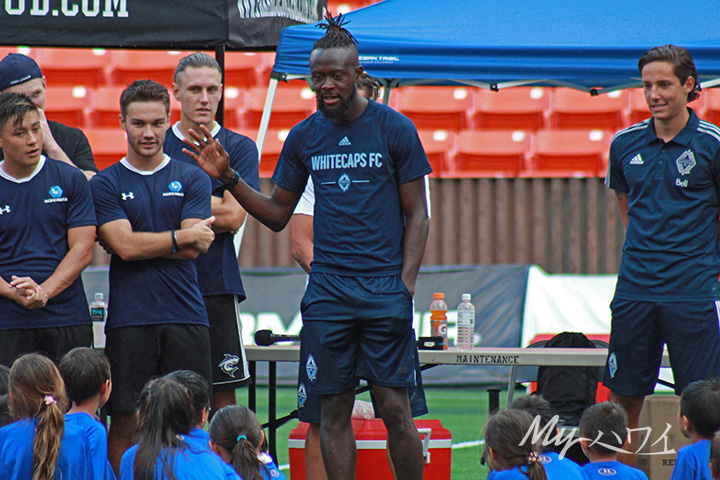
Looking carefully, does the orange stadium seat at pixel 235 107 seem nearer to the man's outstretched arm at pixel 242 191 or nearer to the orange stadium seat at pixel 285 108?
the orange stadium seat at pixel 285 108

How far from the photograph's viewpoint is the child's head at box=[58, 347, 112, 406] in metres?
3.65

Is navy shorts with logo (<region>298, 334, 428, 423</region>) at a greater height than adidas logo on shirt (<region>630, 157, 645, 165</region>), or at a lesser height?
lesser

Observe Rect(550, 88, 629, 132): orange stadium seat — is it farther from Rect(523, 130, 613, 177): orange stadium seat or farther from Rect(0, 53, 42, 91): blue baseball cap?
Rect(0, 53, 42, 91): blue baseball cap

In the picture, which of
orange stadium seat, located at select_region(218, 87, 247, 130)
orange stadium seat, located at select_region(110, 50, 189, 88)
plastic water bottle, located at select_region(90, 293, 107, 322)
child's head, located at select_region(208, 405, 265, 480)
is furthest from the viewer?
orange stadium seat, located at select_region(110, 50, 189, 88)

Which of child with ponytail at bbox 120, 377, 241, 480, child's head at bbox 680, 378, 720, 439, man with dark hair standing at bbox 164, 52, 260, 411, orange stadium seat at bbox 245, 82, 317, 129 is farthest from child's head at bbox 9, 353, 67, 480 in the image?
orange stadium seat at bbox 245, 82, 317, 129

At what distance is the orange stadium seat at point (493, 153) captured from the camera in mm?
11336

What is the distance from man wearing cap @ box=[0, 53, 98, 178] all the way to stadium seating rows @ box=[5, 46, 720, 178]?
5.85 metres

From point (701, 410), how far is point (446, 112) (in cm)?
860

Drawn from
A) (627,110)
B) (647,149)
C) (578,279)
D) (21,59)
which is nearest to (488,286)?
(578,279)

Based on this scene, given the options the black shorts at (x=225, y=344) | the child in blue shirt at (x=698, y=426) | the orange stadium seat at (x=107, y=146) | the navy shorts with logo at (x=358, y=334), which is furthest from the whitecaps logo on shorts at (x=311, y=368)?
the orange stadium seat at (x=107, y=146)

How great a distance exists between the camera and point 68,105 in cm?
1197

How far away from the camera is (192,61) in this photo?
5191mm

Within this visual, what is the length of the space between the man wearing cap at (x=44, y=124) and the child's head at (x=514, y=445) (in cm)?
269

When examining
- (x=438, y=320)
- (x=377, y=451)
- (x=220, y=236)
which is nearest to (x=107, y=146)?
(x=220, y=236)
